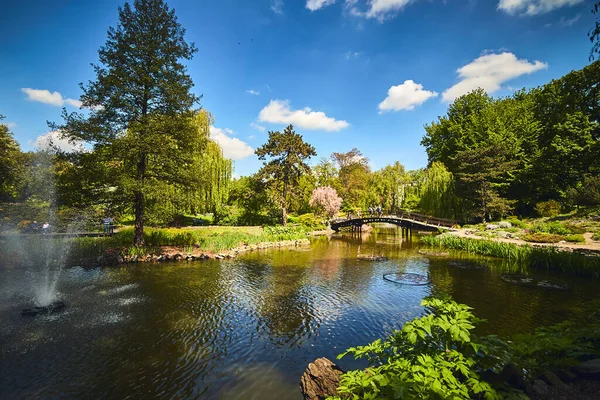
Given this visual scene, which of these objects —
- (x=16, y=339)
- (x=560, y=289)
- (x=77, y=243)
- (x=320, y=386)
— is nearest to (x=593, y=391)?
(x=320, y=386)

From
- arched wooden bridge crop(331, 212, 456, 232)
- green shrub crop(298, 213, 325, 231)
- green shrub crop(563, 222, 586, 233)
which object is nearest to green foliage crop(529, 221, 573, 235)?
green shrub crop(563, 222, 586, 233)

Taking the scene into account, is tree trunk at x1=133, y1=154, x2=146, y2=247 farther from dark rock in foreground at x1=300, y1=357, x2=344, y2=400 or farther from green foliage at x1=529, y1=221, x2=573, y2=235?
green foliage at x1=529, y1=221, x2=573, y2=235

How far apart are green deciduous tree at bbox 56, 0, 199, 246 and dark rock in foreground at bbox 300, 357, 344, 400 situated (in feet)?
48.7

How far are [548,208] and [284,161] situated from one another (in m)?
31.3

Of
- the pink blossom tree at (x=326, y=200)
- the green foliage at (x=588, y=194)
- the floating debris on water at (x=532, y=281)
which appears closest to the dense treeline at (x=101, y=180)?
the floating debris on water at (x=532, y=281)

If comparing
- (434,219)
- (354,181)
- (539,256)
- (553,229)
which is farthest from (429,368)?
(354,181)

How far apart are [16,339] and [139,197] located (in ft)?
38.7

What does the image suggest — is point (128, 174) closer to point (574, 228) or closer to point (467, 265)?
point (467, 265)

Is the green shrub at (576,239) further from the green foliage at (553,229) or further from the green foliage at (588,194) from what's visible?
the green foliage at (588,194)

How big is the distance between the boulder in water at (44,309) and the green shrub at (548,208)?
40.6 metres

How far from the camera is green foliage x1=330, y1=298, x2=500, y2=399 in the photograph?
3.08m

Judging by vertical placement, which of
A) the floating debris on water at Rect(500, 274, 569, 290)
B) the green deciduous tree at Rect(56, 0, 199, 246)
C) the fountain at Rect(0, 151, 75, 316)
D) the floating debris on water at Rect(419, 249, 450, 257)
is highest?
the green deciduous tree at Rect(56, 0, 199, 246)

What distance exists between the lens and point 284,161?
126ft

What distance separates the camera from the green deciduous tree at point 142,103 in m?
16.4
